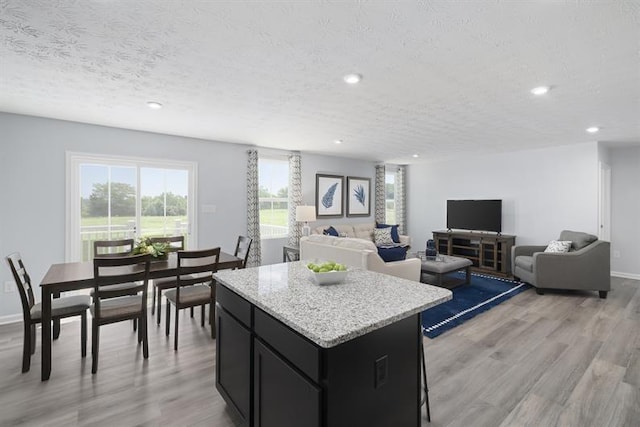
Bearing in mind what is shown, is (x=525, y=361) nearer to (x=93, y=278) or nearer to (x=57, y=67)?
(x=93, y=278)

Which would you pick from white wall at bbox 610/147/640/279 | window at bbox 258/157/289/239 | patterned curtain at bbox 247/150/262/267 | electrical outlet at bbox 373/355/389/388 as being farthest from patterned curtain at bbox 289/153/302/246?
white wall at bbox 610/147/640/279

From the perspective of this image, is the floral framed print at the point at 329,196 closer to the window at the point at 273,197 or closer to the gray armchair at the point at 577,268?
the window at the point at 273,197

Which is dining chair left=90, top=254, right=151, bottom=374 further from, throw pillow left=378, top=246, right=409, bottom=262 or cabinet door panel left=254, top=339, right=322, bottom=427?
throw pillow left=378, top=246, right=409, bottom=262

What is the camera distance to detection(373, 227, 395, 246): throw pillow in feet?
21.9

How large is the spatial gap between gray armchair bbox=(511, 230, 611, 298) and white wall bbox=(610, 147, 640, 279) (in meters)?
1.57

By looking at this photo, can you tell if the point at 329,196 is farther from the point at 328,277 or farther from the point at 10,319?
the point at 10,319

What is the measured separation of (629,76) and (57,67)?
4636 millimetres

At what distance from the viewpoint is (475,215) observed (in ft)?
21.0

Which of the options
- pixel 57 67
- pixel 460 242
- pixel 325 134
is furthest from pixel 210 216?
pixel 460 242

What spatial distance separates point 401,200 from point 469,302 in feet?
13.7

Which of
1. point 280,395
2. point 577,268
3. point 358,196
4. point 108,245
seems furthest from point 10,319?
point 577,268

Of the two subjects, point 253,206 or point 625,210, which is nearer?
point 253,206

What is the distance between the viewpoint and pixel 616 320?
3.61m

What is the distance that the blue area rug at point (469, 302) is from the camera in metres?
3.50
